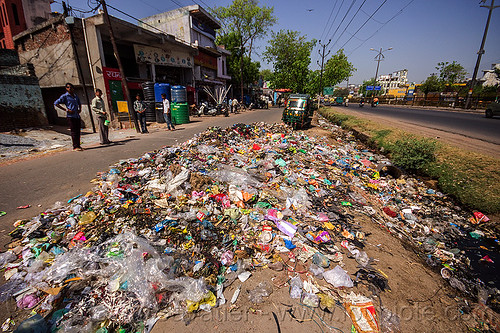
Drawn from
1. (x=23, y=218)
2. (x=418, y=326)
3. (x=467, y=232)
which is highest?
(x=23, y=218)

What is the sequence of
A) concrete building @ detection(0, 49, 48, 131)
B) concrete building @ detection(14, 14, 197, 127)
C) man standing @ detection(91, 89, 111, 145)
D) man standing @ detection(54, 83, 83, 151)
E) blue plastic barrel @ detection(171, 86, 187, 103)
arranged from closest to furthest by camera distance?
man standing @ detection(54, 83, 83, 151) < man standing @ detection(91, 89, 111, 145) < concrete building @ detection(0, 49, 48, 131) < concrete building @ detection(14, 14, 197, 127) < blue plastic barrel @ detection(171, 86, 187, 103)

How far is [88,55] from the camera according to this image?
37.2 feet

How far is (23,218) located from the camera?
2990mm

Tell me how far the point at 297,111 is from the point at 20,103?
1249 centimetres

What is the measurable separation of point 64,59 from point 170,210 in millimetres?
13823

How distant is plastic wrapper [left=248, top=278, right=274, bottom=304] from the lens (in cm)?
201

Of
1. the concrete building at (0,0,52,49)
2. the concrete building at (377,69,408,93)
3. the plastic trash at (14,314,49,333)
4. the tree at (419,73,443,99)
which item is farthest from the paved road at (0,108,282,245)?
the concrete building at (377,69,408,93)

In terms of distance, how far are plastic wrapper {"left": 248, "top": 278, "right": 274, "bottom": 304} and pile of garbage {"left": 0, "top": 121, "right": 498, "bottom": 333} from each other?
0.03 feet

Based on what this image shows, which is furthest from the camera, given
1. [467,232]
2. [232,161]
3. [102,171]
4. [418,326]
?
[232,161]

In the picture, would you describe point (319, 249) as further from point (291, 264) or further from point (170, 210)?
point (170, 210)

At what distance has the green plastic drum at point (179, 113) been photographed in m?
12.5

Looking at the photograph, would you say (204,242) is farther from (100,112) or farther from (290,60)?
(290,60)

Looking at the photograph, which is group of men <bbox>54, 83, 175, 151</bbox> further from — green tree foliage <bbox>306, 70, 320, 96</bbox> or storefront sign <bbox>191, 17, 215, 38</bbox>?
green tree foliage <bbox>306, 70, 320, 96</bbox>

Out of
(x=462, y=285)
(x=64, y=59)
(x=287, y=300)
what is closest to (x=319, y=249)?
(x=287, y=300)
